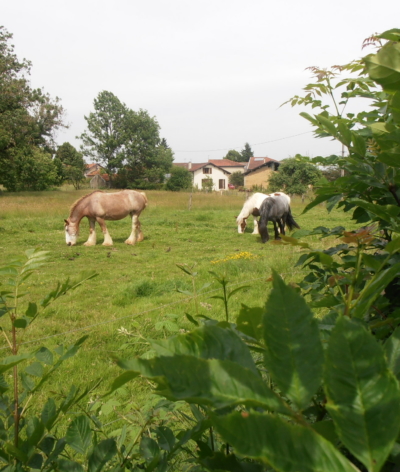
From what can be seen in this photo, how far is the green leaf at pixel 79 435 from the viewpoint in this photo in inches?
28.3

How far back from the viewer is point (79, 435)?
29.3 inches

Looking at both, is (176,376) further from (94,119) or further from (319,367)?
(94,119)

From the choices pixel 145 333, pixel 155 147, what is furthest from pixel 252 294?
pixel 155 147

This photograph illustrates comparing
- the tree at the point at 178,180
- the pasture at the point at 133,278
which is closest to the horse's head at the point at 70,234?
the pasture at the point at 133,278

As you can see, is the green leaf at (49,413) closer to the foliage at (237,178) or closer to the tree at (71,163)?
the tree at (71,163)

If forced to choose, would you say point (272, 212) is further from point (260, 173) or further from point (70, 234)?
point (260, 173)

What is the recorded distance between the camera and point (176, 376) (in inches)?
12.8

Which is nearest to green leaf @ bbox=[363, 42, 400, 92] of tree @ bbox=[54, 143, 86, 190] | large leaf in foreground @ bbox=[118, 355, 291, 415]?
large leaf in foreground @ bbox=[118, 355, 291, 415]

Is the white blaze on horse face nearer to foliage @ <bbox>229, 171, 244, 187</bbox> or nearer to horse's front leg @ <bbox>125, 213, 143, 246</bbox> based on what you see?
horse's front leg @ <bbox>125, 213, 143, 246</bbox>

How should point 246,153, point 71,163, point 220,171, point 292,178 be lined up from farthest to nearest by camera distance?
point 246,153 → point 220,171 → point 71,163 → point 292,178

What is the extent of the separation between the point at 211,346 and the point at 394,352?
221mm

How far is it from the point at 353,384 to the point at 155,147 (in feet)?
187

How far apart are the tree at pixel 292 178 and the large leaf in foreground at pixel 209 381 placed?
41.1 metres

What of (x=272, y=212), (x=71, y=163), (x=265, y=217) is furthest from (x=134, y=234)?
(x=71, y=163)
